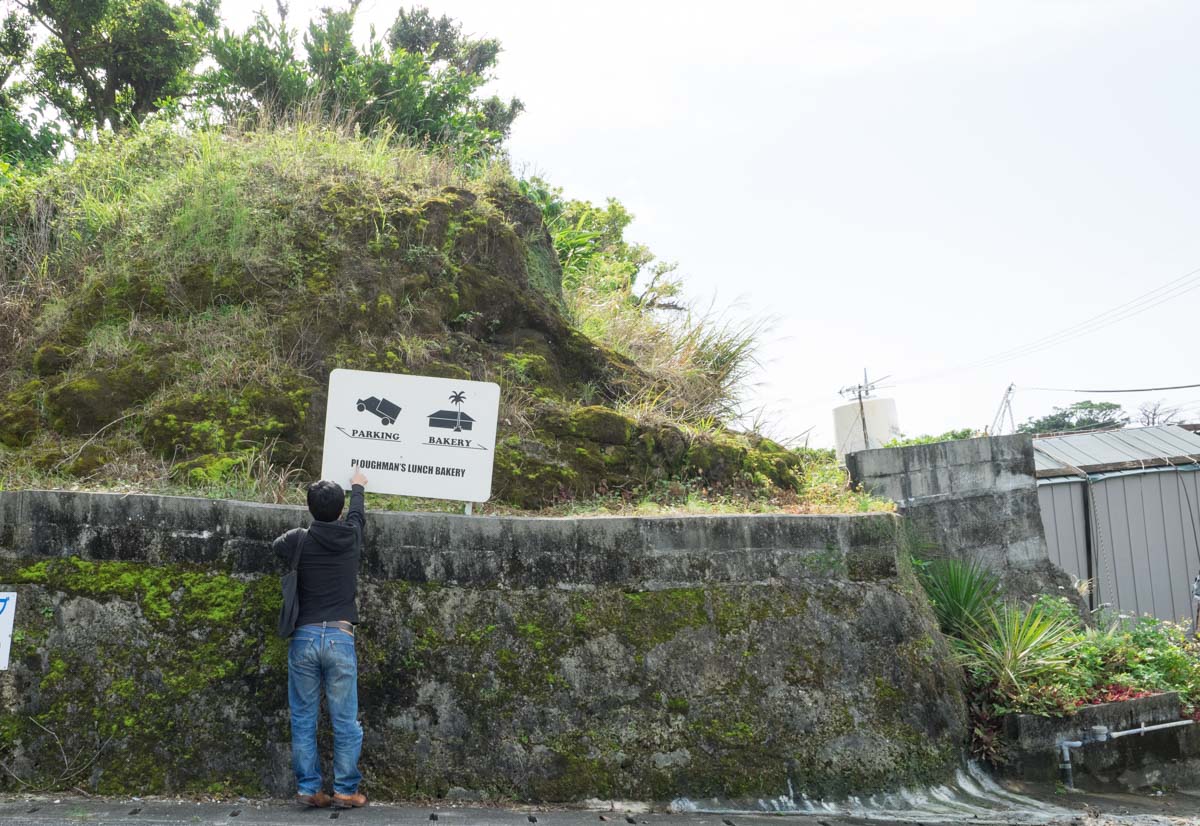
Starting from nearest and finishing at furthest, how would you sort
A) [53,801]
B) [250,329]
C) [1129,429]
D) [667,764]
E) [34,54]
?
[53,801] → [667,764] → [250,329] → [1129,429] → [34,54]

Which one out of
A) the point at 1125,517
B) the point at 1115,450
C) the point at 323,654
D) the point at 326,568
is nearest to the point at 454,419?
the point at 326,568

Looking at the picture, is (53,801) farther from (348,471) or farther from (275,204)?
(275,204)

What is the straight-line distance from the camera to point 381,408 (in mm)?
5469

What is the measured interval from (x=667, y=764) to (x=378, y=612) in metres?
1.95

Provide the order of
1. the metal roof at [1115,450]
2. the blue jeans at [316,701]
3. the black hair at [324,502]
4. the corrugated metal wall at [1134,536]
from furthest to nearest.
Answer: the metal roof at [1115,450]
the corrugated metal wall at [1134,536]
the black hair at [324,502]
the blue jeans at [316,701]

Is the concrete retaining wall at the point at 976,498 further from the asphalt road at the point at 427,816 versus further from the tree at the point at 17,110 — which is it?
the tree at the point at 17,110

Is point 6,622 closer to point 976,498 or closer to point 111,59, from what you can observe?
point 976,498

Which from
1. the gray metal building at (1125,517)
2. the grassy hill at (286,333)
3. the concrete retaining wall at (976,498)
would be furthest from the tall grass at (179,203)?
the gray metal building at (1125,517)

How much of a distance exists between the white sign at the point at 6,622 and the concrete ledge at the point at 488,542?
0.26m

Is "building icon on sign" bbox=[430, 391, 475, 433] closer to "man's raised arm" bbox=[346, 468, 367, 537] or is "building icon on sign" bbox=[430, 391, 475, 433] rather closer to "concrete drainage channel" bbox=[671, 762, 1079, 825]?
"man's raised arm" bbox=[346, 468, 367, 537]

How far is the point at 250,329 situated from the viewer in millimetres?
7137

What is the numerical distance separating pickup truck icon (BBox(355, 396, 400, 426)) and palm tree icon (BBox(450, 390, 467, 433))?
0.38m

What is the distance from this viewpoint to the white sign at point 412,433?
17.8ft

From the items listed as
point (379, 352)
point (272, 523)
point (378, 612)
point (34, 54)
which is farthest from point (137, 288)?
point (34, 54)
